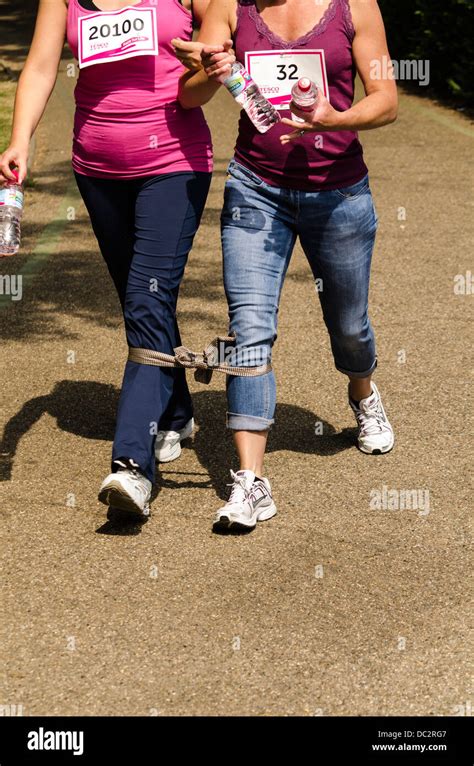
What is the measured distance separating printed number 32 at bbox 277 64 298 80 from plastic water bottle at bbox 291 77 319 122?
20cm

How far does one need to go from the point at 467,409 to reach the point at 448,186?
15.0 ft

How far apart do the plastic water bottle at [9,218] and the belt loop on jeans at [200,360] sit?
0.55m

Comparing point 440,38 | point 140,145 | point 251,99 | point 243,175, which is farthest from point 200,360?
point 440,38

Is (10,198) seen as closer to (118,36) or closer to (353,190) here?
(118,36)

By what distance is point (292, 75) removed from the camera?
170 inches

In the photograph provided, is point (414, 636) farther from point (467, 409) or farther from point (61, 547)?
point (467, 409)

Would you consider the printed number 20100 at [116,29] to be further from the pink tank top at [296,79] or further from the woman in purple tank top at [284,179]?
the pink tank top at [296,79]

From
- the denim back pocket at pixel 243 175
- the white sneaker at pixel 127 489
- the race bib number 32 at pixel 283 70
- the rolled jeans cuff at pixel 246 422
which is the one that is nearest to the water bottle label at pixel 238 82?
the race bib number 32 at pixel 283 70

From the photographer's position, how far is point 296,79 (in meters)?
4.32

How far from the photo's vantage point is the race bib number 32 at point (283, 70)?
4324mm

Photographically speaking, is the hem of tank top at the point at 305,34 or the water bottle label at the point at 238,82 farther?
the hem of tank top at the point at 305,34

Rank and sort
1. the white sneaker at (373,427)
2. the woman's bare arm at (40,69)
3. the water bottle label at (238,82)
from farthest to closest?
the white sneaker at (373,427) → the woman's bare arm at (40,69) → the water bottle label at (238,82)

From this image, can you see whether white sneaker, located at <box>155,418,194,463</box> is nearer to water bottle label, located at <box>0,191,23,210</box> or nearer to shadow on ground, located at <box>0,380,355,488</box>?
shadow on ground, located at <box>0,380,355,488</box>

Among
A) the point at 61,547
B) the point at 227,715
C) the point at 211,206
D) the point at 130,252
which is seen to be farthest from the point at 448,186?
the point at 227,715
